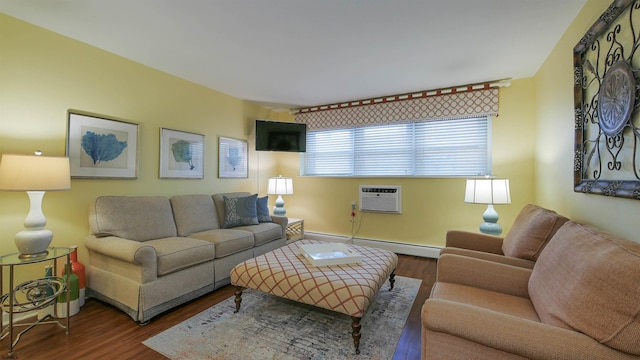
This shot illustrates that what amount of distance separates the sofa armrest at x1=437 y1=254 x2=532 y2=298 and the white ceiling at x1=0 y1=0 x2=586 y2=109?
1778 millimetres

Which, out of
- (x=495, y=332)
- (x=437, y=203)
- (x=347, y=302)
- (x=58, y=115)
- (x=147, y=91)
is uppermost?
(x=147, y=91)

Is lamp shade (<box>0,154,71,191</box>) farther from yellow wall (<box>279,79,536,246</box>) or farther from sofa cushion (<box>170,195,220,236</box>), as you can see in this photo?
yellow wall (<box>279,79,536,246</box>)

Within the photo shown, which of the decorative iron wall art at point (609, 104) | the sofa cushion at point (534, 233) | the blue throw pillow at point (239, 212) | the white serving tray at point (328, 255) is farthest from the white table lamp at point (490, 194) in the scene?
the blue throw pillow at point (239, 212)

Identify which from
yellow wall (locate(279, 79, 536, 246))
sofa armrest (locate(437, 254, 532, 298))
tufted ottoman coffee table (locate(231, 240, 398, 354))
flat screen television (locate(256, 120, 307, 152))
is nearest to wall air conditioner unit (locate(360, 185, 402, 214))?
yellow wall (locate(279, 79, 536, 246))

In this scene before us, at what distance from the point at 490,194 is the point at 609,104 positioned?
137 centimetres

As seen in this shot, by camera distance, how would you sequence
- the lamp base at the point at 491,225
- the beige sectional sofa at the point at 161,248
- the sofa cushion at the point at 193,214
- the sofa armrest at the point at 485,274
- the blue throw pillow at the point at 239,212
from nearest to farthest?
the sofa armrest at the point at 485,274 < the beige sectional sofa at the point at 161,248 < the lamp base at the point at 491,225 < the sofa cushion at the point at 193,214 < the blue throw pillow at the point at 239,212

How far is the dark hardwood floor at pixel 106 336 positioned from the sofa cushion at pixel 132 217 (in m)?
0.64

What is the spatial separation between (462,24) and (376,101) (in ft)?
6.11

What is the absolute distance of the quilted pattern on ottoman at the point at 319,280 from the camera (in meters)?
1.69

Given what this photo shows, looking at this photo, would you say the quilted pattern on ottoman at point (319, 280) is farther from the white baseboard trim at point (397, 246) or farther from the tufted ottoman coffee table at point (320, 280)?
the white baseboard trim at point (397, 246)

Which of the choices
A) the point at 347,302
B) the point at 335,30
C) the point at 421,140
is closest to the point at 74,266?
the point at 347,302

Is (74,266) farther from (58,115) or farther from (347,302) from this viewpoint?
(347,302)

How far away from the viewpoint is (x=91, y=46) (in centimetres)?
246

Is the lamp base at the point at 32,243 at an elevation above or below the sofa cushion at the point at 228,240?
above
